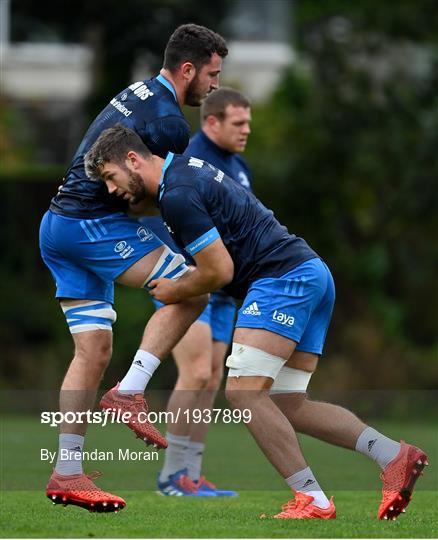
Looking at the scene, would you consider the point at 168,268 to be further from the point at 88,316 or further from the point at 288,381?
the point at 288,381

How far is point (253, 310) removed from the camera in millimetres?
6684

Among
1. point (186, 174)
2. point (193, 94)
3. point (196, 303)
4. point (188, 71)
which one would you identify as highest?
point (188, 71)

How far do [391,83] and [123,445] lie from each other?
11246 mm

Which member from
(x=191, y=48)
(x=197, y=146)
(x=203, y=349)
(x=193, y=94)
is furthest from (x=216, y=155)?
(x=191, y=48)

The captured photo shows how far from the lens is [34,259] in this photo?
730 inches

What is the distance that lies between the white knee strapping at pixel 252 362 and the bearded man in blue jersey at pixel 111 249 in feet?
1.66

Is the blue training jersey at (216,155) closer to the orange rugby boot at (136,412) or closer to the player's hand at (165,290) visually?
the player's hand at (165,290)

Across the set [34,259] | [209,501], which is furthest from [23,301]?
[209,501]

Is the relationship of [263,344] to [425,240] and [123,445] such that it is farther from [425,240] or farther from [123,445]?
[425,240]

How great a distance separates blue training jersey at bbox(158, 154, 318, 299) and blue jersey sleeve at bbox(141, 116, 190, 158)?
36 cm

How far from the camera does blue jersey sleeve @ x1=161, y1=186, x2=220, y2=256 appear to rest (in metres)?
6.51

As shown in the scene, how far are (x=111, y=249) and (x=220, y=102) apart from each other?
2.92 metres

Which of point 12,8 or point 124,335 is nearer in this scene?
point 124,335

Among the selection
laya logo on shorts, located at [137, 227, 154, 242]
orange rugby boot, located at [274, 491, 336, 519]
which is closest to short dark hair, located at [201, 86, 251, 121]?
laya logo on shorts, located at [137, 227, 154, 242]
